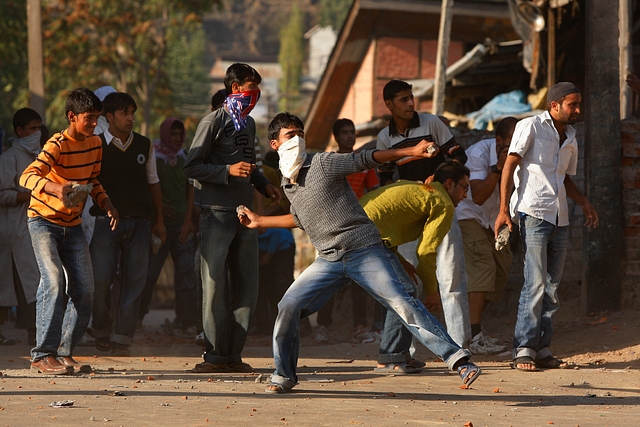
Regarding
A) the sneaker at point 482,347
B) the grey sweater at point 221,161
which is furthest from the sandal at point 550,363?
the grey sweater at point 221,161

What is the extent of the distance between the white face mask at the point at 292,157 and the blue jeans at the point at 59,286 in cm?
182

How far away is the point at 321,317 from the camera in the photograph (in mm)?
10328

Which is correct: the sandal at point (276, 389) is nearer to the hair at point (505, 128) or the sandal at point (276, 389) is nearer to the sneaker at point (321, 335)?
the hair at point (505, 128)

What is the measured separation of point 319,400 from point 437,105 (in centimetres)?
→ 1091

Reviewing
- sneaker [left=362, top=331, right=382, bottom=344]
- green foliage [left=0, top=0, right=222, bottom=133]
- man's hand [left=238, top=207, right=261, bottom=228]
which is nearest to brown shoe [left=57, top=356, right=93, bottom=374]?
man's hand [left=238, top=207, right=261, bottom=228]

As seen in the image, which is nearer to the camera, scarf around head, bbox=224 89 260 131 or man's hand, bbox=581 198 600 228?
scarf around head, bbox=224 89 260 131

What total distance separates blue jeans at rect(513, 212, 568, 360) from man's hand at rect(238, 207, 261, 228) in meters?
2.26

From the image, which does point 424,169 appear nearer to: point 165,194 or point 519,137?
point 519,137

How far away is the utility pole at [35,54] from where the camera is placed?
1341cm

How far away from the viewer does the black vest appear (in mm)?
8047

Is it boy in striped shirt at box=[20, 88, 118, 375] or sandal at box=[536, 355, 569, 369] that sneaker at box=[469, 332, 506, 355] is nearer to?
sandal at box=[536, 355, 569, 369]

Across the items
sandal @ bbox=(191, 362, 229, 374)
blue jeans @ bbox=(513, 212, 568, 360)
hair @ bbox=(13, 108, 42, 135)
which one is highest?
hair @ bbox=(13, 108, 42, 135)

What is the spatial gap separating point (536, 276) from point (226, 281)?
2261 mm

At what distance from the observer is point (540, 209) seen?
7117mm
